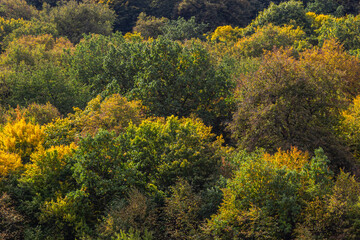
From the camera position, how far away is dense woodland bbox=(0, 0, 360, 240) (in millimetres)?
19219

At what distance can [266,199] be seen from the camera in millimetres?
19141

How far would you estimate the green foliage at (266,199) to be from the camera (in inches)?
725

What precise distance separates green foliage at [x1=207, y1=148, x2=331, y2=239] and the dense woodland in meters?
0.08

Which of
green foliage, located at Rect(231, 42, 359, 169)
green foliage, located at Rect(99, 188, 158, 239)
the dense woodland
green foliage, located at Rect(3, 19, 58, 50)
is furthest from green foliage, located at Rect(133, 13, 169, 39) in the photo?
green foliage, located at Rect(99, 188, 158, 239)

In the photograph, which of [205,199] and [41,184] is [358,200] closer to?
[205,199]

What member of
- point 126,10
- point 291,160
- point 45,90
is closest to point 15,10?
point 126,10

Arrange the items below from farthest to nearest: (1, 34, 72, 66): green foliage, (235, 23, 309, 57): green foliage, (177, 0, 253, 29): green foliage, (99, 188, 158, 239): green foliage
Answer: (177, 0, 253, 29): green foliage < (235, 23, 309, 57): green foliage < (1, 34, 72, 66): green foliage < (99, 188, 158, 239): green foliage

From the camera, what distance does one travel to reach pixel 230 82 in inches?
1427

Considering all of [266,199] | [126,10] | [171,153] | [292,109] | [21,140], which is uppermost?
[292,109]

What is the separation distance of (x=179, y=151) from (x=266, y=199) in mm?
7177

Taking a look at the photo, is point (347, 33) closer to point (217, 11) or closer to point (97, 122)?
point (97, 122)

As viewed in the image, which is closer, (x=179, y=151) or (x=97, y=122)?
(x=179, y=151)

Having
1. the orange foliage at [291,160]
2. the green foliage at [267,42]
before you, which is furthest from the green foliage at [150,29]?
the orange foliage at [291,160]

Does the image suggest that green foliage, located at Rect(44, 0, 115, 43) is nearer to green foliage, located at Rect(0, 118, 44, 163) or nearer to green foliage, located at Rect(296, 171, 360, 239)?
green foliage, located at Rect(0, 118, 44, 163)
